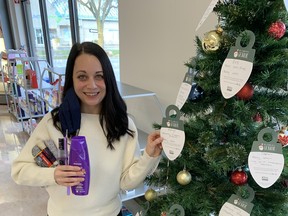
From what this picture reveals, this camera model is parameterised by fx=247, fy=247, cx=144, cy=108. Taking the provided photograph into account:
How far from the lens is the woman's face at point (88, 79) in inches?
39.9

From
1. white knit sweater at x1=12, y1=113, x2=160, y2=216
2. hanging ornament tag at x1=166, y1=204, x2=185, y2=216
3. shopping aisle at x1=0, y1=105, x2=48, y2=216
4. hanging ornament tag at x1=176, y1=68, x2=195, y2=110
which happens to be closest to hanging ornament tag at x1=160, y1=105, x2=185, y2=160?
hanging ornament tag at x1=176, y1=68, x2=195, y2=110

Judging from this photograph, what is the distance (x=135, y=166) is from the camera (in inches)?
41.4

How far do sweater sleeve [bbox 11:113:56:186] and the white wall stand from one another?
3.09 feet

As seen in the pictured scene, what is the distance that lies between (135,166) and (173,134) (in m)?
0.36

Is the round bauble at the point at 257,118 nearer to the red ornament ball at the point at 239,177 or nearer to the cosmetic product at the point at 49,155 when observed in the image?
the red ornament ball at the point at 239,177

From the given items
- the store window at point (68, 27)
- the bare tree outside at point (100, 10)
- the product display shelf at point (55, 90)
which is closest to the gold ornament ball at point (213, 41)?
the product display shelf at point (55, 90)

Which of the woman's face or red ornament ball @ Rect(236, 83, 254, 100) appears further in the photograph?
the woman's face

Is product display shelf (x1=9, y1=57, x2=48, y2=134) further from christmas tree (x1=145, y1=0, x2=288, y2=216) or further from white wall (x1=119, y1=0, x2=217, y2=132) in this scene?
christmas tree (x1=145, y1=0, x2=288, y2=216)

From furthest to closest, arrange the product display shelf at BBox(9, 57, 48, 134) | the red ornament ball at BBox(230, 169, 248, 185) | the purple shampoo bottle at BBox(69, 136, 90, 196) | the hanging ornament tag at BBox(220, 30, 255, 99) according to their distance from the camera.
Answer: the product display shelf at BBox(9, 57, 48, 134)
the purple shampoo bottle at BBox(69, 136, 90, 196)
the red ornament ball at BBox(230, 169, 248, 185)
the hanging ornament tag at BBox(220, 30, 255, 99)

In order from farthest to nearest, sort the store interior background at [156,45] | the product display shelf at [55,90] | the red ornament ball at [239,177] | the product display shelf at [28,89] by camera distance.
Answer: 1. the product display shelf at [28,89]
2. the product display shelf at [55,90]
3. the store interior background at [156,45]
4. the red ornament ball at [239,177]

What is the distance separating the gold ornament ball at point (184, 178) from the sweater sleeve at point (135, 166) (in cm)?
18

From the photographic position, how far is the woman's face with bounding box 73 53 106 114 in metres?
1.01

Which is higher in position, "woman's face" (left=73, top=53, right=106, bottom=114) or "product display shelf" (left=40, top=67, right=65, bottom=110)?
"woman's face" (left=73, top=53, right=106, bottom=114)

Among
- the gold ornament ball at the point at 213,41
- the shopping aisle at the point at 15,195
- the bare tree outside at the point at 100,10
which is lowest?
the shopping aisle at the point at 15,195
